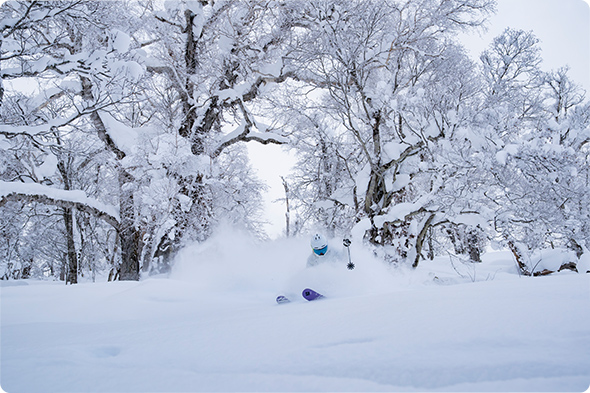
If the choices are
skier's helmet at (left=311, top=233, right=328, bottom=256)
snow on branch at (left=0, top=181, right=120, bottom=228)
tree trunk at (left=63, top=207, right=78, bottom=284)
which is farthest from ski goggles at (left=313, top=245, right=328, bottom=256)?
tree trunk at (left=63, top=207, right=78, bottom=284)

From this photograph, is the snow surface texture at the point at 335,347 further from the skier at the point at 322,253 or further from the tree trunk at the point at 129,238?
the tree trunk at the point at 129,238

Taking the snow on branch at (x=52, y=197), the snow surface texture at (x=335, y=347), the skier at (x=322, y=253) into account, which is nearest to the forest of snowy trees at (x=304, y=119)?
the snow on branch at (x=52, y=197)

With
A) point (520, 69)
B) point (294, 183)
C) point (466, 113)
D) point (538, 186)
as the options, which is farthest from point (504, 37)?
point (294, 183)

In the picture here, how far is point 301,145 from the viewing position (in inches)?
425

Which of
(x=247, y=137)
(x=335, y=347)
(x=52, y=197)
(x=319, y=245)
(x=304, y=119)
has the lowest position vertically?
(x=335, y=347)

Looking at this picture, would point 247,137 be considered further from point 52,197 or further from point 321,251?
point 321,251

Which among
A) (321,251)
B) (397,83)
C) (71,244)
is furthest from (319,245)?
(71,244)

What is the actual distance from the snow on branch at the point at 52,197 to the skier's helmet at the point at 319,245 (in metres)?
7.29

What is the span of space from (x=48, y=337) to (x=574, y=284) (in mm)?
3419

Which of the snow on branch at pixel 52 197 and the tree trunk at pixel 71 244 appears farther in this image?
the tree trunk at pixel 71 244

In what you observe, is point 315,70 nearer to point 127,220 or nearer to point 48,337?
point 127,220

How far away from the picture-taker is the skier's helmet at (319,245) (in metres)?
4.40

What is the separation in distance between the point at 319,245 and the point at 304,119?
711cm

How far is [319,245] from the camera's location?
14.4 ft
